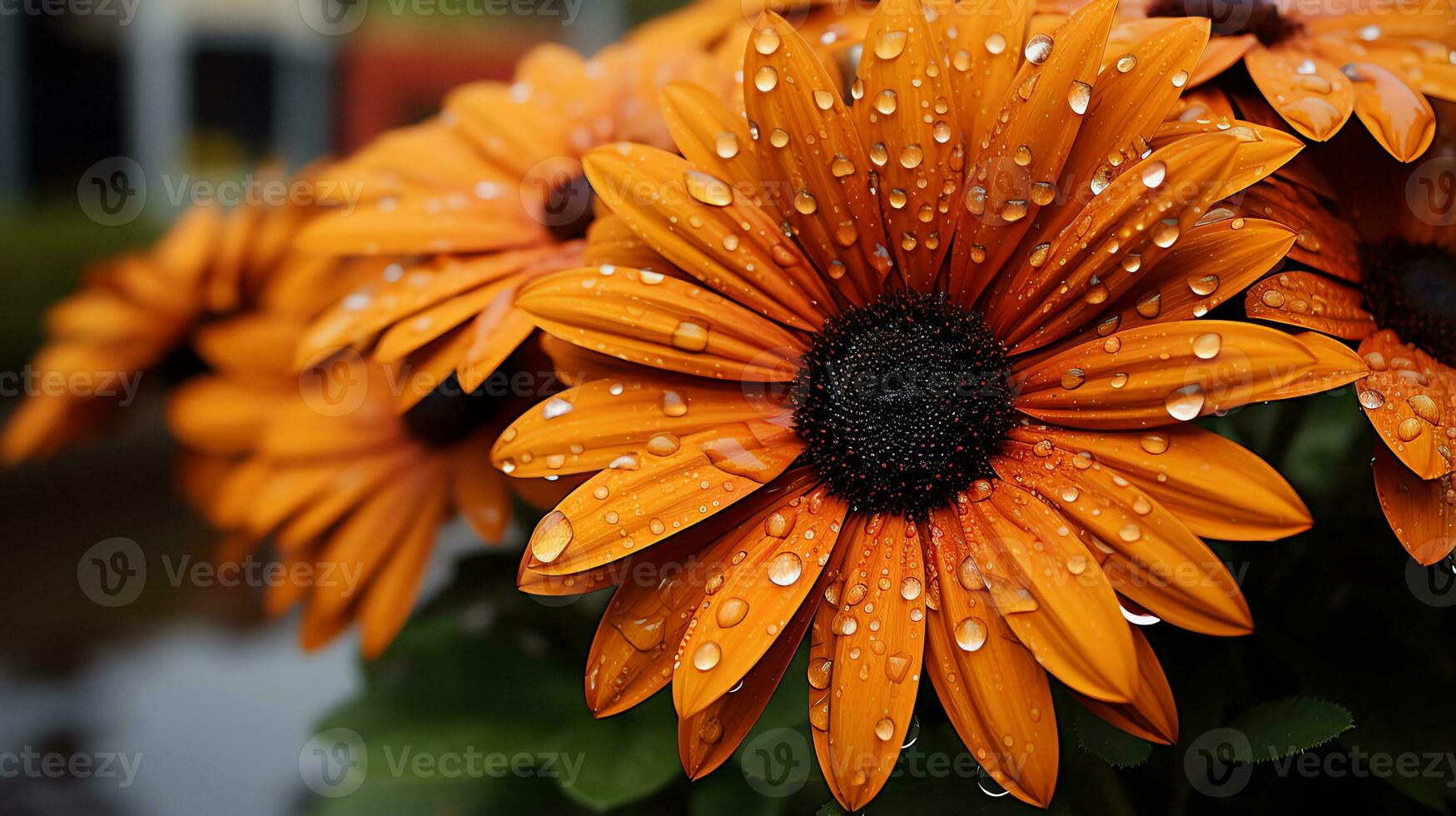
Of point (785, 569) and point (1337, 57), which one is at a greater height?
point (1337, 57)

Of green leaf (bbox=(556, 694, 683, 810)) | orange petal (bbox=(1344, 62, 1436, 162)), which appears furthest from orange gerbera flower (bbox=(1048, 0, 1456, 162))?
green leaf (bbox=(556, 694, 683, 810))

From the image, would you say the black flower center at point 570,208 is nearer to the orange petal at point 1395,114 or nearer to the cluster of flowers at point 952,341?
the cluster of flowers at point 952,341

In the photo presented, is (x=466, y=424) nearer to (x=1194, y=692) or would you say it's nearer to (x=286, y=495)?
(x=286, y=495)

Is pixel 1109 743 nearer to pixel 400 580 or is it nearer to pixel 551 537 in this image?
pixel 551 537

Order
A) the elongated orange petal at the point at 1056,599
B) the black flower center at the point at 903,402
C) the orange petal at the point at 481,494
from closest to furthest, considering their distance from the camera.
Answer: the elongated orange petal at the point at 1056,599 → the black flower center at the point at 903,402 → the orange petal at the point at 481,494

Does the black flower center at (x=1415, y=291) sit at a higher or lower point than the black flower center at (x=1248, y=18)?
lower

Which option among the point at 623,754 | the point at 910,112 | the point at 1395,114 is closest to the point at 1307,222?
the point at 1395,114

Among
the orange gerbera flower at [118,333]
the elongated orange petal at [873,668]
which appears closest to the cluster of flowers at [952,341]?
the elongated orange petal at [873,668]
